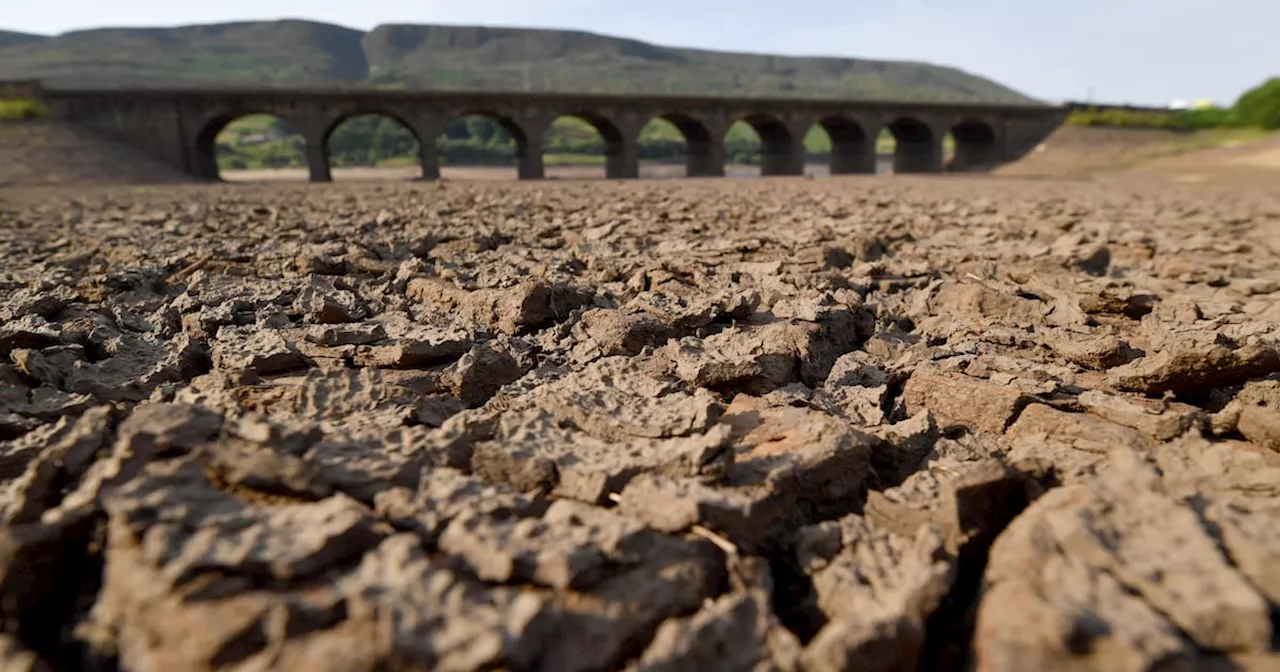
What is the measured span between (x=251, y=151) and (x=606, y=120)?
1810 inches

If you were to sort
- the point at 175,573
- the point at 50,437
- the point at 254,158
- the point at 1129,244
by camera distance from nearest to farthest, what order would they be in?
the point at 175,573, the point at 50,437, the point at 1129,244, the point at 254,158

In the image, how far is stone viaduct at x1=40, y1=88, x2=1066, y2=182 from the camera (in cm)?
2080

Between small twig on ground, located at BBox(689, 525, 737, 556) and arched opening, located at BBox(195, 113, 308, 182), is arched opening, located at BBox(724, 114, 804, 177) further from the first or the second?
small twig on ground, located at BBox(689, 525, 737, 556)

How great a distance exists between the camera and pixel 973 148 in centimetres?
3397

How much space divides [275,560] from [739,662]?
776 millimetres

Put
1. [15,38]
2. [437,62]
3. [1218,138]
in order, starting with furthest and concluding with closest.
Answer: [437,62]
[15,38]
[1218,138]

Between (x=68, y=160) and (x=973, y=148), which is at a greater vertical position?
(x=973, y=148)

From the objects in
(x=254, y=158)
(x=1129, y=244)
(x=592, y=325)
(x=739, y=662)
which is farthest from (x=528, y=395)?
(x=254, y=158)

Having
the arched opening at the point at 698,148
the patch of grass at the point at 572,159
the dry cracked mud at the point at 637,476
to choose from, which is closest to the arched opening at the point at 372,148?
the patch of grass at the point at 572,159

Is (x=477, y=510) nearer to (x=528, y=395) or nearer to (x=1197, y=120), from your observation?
(x=528, y=395)

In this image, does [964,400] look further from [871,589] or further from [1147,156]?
[1147,156]

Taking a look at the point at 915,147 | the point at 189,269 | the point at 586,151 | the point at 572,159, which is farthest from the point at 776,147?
the point at 586,151

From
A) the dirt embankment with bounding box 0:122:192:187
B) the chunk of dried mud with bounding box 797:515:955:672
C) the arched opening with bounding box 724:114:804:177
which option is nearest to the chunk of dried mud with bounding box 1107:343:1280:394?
the chunk of dried mud with bounding box 797:515:955:672

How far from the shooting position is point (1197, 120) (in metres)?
31.7
